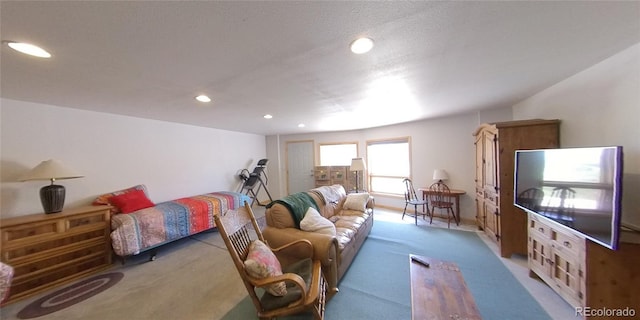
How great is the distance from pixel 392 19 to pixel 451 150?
4050mm

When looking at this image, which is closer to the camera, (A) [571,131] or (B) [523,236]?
(A) [571,131]

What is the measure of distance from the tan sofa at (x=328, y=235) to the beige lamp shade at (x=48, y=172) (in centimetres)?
263

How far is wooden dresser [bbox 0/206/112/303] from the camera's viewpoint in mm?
2094

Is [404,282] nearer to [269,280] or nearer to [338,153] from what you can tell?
[269,280]

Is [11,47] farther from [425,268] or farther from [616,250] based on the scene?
[616,250]

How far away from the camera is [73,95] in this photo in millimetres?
2385

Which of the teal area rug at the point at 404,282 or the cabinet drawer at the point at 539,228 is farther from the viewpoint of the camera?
the cabinet drawer at the point at 539,228

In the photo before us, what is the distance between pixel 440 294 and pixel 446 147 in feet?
12.1

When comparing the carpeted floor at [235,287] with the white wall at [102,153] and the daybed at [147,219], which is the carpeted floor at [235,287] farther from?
the white wall at [102,153]

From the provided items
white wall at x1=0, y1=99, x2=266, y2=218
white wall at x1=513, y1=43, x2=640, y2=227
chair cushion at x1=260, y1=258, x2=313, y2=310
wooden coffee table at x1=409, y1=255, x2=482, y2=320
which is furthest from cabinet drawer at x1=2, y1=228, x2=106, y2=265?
white wall at x1=513, y1=43, x2=640, y2=227

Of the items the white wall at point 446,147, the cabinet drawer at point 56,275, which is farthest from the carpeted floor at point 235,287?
the white wall at point 446,147

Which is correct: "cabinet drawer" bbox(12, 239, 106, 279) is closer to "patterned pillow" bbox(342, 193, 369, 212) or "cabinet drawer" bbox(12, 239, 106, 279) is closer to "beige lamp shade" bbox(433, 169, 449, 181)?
"patterned pillow" bbox(342, 193, 369, 212)

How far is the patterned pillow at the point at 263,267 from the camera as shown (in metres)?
1.47

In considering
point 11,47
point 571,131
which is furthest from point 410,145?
point 11,47
